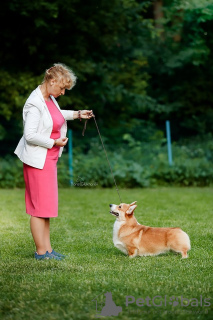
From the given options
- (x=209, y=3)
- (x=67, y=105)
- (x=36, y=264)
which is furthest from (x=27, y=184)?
(x=67, y=105)

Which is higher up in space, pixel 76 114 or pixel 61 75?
pixel 61 75

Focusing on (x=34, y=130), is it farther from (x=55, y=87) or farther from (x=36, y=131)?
(x=55, y=87)

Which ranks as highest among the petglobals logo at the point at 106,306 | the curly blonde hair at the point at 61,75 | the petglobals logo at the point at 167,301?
the curly blonde hair at the point at 61,75

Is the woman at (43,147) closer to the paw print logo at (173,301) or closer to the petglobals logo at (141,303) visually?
the petglobals logo at (141,303)

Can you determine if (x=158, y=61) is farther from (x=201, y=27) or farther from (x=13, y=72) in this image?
(x=13, y=72)

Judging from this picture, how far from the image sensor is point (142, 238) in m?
→ 5.73

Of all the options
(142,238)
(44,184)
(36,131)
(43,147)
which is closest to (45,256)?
(44,184)

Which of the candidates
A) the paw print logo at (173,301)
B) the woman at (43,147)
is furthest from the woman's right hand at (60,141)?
the paw print logo at (173,301)

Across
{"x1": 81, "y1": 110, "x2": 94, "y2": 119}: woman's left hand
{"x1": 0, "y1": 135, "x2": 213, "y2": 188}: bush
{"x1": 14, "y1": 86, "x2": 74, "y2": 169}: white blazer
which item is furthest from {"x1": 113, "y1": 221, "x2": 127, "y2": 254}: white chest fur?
{"x1": 0, "y1": 135, "x2": 213, "y2": 188}: bush

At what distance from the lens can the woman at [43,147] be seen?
18.3 feet

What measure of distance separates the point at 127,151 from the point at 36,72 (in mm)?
4049

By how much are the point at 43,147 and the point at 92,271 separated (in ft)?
4.33

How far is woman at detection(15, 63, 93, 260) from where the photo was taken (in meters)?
5.57

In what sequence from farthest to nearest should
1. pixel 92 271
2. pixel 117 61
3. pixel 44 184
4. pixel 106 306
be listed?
pixel 117 61 < pixel 44 184 < pixel 92 271 < pixel 106 306
